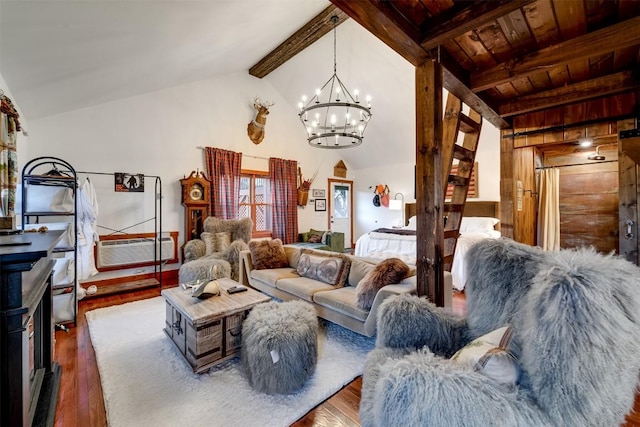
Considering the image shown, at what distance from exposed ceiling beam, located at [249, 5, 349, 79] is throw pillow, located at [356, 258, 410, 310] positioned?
3.44 m

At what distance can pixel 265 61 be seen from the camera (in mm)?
5082

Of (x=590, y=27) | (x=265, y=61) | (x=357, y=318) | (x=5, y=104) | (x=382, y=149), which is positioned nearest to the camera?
(x=590, y=27)

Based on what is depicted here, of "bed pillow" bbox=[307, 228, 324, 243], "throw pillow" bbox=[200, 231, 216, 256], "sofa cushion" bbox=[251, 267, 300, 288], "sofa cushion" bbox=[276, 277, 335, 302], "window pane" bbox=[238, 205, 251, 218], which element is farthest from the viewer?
"bed pillow" bbox=[307, 228, 324, 243]

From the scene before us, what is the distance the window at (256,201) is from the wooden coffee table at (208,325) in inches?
139

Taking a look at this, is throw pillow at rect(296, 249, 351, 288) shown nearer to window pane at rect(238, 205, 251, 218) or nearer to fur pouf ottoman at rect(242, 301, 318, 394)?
fur pouf ottoman at rect(242, 301, 318, 394)

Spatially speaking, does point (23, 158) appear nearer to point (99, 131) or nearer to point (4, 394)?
point (99, 131)

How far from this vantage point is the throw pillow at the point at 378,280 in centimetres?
218

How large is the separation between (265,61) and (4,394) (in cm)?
536

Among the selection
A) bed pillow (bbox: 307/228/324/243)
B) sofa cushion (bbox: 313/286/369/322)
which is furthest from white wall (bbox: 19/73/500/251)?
sofa cushion (bbox: 313/286/369/322)

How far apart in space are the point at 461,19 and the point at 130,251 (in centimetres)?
471

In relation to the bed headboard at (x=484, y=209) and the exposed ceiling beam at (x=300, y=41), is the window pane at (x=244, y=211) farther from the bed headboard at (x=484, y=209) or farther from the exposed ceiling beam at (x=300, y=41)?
the bed headboard at (x=484, y=209)

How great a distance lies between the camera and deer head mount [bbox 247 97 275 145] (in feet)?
18.2

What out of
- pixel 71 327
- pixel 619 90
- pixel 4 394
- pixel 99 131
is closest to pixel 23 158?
pixel 99 131


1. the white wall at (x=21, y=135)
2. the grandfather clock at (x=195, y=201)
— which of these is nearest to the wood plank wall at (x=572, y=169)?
the grandfather clock at (x=195, y=201)
